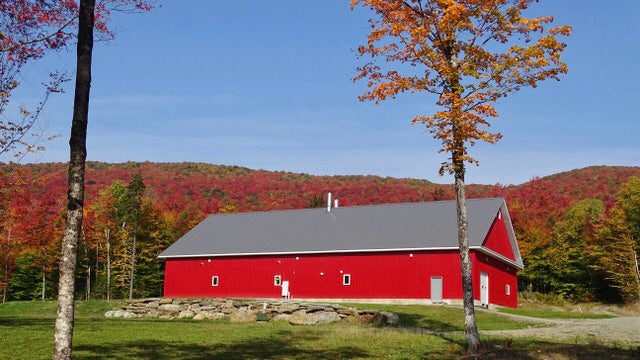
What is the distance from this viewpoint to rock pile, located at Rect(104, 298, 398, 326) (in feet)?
77.6

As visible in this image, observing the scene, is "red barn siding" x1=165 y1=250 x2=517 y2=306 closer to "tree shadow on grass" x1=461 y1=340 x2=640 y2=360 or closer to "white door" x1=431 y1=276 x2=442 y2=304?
"white door" x1=431 y1=276 x2=442 y2=304

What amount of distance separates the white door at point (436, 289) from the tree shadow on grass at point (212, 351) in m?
21.0

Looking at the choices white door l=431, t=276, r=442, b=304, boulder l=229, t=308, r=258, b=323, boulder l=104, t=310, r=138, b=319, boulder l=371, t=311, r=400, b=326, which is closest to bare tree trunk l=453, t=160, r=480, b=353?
A: boulder l=371, t=311, r=400, b=326

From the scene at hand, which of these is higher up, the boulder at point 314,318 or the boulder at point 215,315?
the boulder at point 314,318

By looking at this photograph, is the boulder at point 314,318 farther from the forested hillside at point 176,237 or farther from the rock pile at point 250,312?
the forested hillside at point 176,237

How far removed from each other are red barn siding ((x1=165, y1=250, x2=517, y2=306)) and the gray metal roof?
25.6 inches

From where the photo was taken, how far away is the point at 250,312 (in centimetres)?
2544

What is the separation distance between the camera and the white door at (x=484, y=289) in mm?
36844

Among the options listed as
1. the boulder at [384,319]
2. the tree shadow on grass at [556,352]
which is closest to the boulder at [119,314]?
the boulder at [384,319]

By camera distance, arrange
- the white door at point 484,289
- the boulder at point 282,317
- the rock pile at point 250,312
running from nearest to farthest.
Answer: the rock pile at point 250,312, the boulder at point 282,317, the white door at point 484,289

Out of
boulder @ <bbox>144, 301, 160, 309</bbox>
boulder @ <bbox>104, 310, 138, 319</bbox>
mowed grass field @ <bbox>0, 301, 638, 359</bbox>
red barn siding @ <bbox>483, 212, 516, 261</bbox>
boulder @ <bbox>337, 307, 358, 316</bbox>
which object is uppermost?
red barn siding @ <bbox>483, 212, 516, 261</bbox>

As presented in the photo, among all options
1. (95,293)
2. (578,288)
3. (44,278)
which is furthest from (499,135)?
(44,278)

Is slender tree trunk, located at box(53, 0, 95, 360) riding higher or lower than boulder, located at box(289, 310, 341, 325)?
higher

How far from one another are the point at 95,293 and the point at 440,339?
45.8 metres
